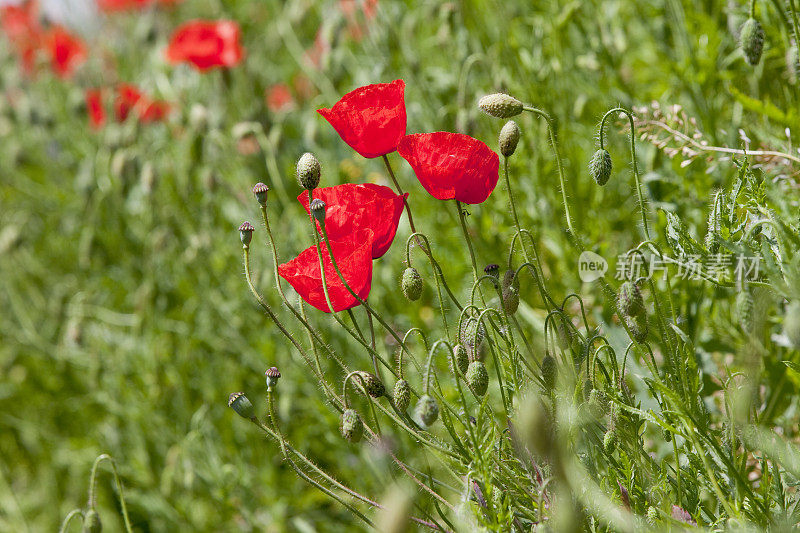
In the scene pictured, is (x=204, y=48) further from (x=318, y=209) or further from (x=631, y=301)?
(x=631, y=301)

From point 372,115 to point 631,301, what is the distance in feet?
1.52

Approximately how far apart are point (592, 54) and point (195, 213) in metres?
1.46

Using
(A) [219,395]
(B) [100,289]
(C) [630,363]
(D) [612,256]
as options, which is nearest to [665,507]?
(C) [630,363]

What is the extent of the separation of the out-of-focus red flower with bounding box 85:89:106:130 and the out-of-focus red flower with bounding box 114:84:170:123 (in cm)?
10

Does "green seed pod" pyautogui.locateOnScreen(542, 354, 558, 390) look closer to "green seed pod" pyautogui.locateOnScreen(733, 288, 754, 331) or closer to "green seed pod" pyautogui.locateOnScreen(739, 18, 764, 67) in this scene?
"green seed pod" pyautogui.locateOnScreen(733, 288, 754, 331)

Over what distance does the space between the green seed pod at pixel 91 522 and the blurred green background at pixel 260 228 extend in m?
0.48

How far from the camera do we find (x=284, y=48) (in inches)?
175

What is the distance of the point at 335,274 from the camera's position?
1197 mm

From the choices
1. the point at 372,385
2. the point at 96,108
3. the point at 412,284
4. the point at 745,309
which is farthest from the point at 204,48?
the point at 745,309

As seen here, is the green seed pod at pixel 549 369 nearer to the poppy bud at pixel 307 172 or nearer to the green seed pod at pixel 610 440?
the green seed pod at pixel 610 440

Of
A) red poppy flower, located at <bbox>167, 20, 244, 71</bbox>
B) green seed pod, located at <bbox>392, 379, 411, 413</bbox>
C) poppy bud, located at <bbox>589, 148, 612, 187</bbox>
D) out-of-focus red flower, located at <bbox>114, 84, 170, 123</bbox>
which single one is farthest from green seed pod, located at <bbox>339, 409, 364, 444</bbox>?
out-of-focus red flower, located at <bbox>114, 84, 170, 123</bbox>

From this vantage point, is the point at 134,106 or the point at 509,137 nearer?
the point at 509,137

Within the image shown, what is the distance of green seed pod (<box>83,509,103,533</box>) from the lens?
1364mm

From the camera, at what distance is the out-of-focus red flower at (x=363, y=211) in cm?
122
